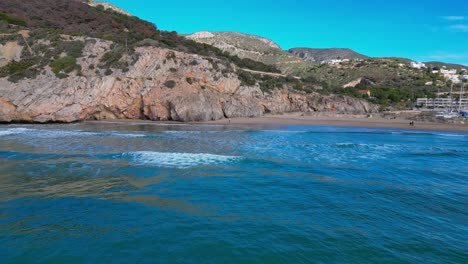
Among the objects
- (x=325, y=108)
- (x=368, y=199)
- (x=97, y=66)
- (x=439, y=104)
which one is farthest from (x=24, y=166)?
(x=439, y=104)

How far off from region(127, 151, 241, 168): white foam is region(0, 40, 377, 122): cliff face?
17.9m

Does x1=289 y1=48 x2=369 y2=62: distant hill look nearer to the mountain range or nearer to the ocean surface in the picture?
the mountain range

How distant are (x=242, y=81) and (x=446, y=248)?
36.6m

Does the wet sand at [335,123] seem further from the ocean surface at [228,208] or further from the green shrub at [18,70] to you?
the green shrub at [18,70]

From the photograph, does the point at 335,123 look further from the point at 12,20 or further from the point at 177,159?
the point at 12,20

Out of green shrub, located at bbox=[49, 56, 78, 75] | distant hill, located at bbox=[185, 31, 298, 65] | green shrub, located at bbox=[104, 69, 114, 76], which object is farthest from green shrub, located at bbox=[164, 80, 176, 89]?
distant hill, located at bbox=[185, 31, 298, 65]

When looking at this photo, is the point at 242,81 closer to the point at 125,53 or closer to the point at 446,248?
the point at 125,53

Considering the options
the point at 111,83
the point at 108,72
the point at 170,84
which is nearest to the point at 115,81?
the point at 111,83

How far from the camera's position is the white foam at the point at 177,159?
1333 cm

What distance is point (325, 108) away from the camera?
153 feet

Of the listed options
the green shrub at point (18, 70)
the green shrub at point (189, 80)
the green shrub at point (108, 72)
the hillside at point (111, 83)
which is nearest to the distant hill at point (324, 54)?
the hillside at point (111, 83)

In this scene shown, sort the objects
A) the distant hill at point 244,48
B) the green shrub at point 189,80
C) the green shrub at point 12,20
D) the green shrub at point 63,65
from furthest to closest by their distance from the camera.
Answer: the distant hill at point 244,48 < the green shrub at point 12,20 < the green shrub at point 189,80 < the green shrub at point 63,65

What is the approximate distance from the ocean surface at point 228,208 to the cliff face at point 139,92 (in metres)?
16.2

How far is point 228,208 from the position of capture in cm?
808
